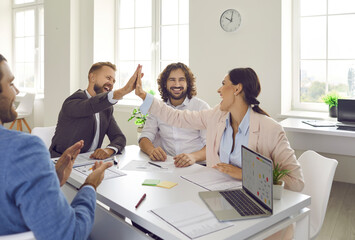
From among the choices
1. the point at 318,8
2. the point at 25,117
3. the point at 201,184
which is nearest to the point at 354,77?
the point at 318,8

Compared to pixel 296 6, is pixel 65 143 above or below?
below

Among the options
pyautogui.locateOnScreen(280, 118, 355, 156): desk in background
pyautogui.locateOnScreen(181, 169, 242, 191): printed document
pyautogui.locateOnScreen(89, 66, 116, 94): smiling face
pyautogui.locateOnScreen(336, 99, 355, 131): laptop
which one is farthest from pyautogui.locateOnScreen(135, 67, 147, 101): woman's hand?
pyautogui.locateOnScreen(336, 99, 355, 131): laptop

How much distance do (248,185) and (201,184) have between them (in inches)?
11.8

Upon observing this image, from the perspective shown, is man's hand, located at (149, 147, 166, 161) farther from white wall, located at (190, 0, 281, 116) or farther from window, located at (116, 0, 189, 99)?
window, located at (116, 0, 189, 99)

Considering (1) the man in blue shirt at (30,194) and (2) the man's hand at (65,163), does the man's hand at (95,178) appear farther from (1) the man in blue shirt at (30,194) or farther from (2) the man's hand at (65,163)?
(1) the man in blue shirt at (30,194)

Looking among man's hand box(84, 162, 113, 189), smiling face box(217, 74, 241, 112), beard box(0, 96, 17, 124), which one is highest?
smiling face box(217, 74, 241, 112)

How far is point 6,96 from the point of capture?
46.0 inches

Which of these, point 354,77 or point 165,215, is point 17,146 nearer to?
point 165,215

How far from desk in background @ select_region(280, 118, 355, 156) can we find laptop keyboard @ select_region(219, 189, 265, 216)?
6.93ft

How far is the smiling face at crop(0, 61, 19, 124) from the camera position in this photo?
1.16 meters

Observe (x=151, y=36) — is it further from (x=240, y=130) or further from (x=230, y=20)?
(x=240, y=130)

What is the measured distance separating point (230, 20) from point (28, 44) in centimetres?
505

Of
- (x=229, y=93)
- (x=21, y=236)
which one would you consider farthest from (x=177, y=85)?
(x=21, y=236)

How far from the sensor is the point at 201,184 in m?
1.79
